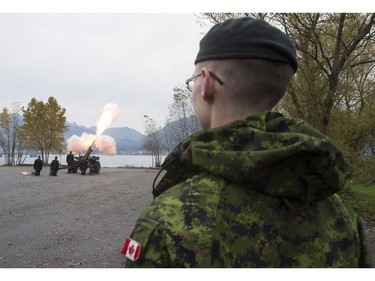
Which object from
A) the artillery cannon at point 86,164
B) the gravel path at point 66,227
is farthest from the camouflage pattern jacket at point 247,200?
the artillery cannon at point 86,164

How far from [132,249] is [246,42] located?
21.9 inches

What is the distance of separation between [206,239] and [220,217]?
2.3 inches

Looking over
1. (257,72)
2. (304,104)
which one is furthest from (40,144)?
(257,72)

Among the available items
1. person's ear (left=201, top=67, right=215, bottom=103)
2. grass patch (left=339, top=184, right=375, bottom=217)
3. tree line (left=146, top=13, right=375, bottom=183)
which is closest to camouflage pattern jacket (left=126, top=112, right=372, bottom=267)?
person's ear (left=201, top=67, right=215, bottom=103)

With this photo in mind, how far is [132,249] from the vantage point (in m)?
0.84

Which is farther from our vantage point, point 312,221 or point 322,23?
point 322,23

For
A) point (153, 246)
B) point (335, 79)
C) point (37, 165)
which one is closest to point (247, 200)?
point (153, 246)

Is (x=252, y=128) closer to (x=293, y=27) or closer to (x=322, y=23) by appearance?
(x=293, y=27)

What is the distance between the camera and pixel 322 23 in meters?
10.0

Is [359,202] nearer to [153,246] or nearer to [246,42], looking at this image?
[246,42]

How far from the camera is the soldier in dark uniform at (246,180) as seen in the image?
2.77 feet

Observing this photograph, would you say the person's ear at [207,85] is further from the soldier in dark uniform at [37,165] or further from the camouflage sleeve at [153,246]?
the soldier in dark uniform at [37,165]

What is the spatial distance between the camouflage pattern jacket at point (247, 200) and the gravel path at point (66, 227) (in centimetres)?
439

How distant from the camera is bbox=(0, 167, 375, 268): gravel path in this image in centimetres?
537
